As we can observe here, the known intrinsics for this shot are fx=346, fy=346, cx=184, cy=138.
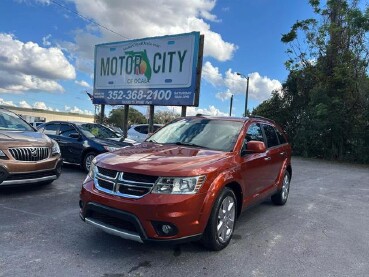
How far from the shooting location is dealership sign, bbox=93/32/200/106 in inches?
502

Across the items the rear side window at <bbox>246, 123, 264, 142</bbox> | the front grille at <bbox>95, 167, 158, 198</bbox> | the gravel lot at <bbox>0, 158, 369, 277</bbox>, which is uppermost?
the rear side window at <bbox>246, 123, 264, 142</bbox>

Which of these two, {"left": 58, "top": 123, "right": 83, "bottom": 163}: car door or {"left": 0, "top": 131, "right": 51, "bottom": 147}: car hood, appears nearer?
{"left": 0, "top": 131, "right": 51, "bottom": 147}: car hood

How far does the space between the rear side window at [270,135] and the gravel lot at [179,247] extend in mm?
1288

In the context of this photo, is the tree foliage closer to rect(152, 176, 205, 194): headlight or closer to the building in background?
rect(152, 176, 205, 194): headlight

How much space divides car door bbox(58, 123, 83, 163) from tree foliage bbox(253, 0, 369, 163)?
14.5 m

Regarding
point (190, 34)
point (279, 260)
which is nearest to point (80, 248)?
point (279, 260)

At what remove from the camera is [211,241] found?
4062mm

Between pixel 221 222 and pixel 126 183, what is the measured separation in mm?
1282

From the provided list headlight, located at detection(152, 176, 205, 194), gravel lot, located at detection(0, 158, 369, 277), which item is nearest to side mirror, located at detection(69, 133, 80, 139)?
gravel lot, located at detection(0, 158, 369, 277)

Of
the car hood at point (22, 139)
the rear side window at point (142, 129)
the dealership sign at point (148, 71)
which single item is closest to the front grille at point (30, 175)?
the car hood at point (22, 139)

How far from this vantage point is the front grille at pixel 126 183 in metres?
3.74

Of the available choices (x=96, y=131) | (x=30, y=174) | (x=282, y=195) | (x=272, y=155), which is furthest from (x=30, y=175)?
(x=282, y=195)

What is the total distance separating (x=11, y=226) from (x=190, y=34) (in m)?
9.64

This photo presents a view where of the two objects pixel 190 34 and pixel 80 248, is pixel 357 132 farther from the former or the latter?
pixel 80 248
